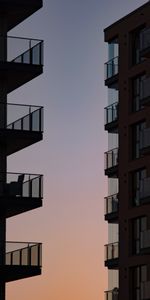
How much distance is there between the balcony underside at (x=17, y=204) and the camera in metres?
61.5

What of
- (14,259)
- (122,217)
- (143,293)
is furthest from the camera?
(122,217)

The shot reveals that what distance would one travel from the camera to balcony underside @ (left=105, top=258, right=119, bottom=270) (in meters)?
85.4

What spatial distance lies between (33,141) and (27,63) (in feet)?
12.2

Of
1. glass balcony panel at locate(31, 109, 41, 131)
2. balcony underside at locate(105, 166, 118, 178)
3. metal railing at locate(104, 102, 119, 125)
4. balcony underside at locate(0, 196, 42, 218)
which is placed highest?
metal railing at locate(104, 102, 119, 125)

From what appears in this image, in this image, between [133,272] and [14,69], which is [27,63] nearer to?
[14,69]

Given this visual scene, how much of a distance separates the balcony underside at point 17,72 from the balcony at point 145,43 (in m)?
17.2

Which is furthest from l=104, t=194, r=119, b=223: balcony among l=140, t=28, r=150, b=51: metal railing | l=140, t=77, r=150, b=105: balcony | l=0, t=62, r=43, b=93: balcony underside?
l=0, t=62, r=43, b=93: balcony underside

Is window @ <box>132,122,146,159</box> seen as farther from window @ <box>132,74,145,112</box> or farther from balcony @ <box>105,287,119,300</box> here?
balcony @ <box>105,287,119,300</box>

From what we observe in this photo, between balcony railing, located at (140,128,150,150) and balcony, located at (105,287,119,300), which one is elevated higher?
balcony railing, located at (140,128,150,150)

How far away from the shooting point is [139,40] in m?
86.0

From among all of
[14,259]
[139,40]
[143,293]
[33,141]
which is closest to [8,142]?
[33,141]

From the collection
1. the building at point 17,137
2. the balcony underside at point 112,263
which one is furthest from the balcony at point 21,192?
the balcony underside at point 112,263

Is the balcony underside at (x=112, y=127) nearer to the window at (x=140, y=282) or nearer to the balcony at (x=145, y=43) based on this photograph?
the balcony at (x=145, y=43)

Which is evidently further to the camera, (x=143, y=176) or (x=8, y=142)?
(x=143, y=176)
